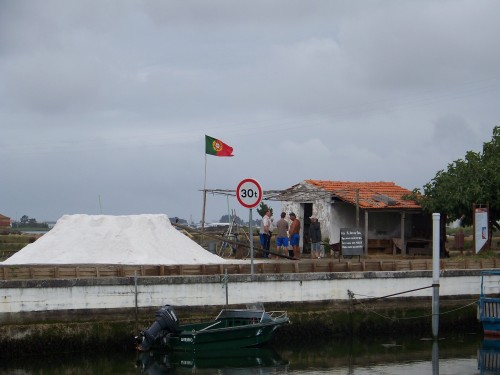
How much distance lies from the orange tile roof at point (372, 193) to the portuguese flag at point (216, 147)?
13.4 feet

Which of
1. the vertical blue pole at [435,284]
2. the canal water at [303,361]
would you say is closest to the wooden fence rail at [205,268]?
the vertical blue pole at [435,284]

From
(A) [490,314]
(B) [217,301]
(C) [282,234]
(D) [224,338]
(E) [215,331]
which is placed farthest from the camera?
(C) [282,234]

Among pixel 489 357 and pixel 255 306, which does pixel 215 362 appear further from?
pixel 489 357

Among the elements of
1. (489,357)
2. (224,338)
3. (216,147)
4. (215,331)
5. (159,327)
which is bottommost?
(489,357)

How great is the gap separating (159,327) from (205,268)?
8.69 feet

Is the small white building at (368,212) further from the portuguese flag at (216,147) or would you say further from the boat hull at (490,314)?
the boat hull at (490,314)

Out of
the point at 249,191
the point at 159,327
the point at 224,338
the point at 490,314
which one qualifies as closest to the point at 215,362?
the point at 224,338

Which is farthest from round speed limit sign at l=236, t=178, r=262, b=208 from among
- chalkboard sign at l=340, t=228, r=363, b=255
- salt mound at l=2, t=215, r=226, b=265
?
chalkboard sign at l=340, t=228, r=363, b=255

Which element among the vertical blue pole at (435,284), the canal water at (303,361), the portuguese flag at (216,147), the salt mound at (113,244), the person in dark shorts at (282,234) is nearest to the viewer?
the canal water at (303,361)

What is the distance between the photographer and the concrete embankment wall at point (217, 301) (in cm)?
2148

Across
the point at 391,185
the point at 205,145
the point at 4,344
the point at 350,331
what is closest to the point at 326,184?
the point at 391,185

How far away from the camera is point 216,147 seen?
3419cm

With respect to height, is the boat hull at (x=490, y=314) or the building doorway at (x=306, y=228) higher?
the building doorway at (x=306, y=228)

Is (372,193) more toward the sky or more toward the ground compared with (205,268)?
more toward the sky
